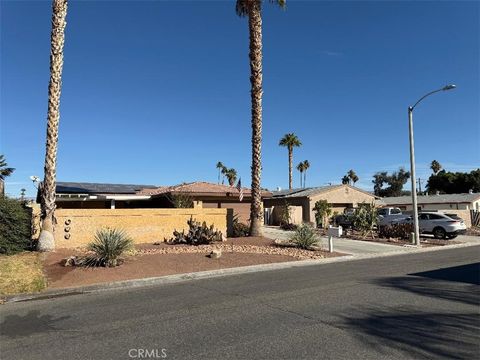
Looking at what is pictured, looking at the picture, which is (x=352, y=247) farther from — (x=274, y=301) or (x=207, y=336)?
(x=207, y=336)

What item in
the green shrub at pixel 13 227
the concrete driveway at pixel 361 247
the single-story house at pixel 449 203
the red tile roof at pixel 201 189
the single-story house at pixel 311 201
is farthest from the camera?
the single-story house at pixel 449 203

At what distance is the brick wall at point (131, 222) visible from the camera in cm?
1856

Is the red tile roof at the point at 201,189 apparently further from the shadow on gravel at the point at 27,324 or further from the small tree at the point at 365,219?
the shadow on gravel at the point at 27,324

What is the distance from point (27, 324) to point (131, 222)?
1279 cm

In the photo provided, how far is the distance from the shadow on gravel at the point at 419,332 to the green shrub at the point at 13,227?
12731 mm

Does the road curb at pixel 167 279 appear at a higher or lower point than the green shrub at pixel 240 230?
lower

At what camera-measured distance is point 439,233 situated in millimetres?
28219

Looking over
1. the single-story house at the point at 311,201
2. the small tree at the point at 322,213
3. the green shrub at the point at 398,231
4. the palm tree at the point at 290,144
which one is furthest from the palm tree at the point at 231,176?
the green shrub at the point at 398,231

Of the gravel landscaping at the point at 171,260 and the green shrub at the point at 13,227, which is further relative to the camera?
the green shrub at the point at 13,227

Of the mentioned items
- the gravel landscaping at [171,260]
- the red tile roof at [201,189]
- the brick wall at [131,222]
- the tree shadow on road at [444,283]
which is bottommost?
the tree shadow on road at [444,283]

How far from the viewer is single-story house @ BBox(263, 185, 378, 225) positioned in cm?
3975

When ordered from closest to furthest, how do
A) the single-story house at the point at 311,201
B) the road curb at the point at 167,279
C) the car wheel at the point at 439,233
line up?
the road curb at the point at 167,279 → the car wheel at the point at 439,233 → the single-story house at the point at 311,201

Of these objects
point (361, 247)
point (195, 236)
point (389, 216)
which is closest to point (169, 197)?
point (195, 236)
